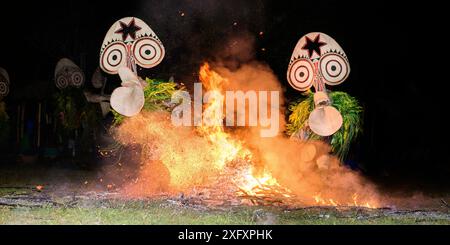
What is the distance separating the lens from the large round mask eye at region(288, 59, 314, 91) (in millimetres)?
8578

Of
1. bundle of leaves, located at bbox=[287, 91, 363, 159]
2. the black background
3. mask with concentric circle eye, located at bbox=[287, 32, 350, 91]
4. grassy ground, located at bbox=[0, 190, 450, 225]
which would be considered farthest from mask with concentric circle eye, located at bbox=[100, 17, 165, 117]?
the black background

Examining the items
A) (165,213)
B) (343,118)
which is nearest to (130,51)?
(165,213)

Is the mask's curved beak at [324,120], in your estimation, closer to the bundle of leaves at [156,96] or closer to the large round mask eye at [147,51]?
the bundle of leaves at [156,96]

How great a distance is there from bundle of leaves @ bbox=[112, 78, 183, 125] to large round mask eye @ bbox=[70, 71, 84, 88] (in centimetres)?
265

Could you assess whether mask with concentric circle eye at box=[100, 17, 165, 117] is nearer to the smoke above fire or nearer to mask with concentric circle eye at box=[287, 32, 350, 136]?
the smoke above fire

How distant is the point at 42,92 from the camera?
1409 cm

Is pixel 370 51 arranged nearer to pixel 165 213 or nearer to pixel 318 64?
pixel 318 64

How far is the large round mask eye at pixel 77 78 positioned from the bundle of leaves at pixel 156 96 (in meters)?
2.65

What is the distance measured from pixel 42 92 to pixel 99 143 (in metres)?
2.79

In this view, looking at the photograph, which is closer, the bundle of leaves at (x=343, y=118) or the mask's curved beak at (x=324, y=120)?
the mask's curved beak at (x=324, y=120)

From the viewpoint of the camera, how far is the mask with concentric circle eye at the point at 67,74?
10.8m

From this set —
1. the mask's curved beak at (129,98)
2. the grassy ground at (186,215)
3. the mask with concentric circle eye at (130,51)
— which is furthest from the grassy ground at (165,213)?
the mask with concentric circle eye at (130,51)

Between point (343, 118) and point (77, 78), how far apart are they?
538 centimetres

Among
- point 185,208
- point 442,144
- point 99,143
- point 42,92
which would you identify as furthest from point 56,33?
point 442,144
